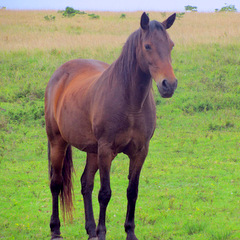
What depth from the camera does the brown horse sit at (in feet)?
12.2

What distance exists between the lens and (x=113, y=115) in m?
4.03

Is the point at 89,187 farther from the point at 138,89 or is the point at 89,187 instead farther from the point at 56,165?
the point at 138,89

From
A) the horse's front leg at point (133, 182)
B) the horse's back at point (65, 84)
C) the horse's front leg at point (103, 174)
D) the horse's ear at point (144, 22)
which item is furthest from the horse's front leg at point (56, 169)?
the horse's ear at point (144, 22)

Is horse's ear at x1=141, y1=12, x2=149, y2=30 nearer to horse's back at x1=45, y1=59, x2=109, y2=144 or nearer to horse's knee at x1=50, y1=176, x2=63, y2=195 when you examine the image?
horse's back at x1=45, y1=59, x2=109, y2=144

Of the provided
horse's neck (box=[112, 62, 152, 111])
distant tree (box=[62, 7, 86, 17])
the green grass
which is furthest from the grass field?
distant tree (box=[62, 7, 86, 17])

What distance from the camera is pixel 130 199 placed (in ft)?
14.6

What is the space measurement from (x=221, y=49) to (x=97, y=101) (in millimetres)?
12133

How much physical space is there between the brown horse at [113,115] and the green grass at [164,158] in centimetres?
58

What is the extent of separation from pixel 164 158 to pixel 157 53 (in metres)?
4.71

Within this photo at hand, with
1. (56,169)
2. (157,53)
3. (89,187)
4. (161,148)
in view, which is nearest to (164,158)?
(161,148)

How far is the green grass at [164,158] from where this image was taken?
513 centimetres

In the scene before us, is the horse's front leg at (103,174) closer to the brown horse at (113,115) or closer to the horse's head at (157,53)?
the brown horse at (113,115)

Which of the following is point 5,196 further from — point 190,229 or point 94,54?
point 94,54

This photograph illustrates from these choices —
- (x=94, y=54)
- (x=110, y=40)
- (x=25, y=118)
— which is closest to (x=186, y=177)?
(x=25, y=118)
